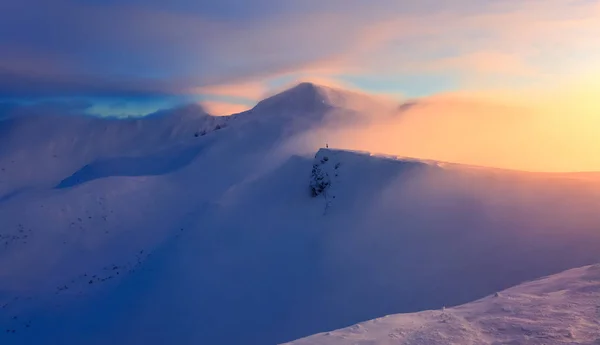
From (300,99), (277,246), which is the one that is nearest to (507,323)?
(277,246)

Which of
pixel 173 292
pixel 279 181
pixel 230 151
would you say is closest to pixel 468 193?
pixel 279 181

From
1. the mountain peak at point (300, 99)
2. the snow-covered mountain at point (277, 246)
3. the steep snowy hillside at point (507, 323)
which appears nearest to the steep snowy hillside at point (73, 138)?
the mountain peak at point (300, 99)

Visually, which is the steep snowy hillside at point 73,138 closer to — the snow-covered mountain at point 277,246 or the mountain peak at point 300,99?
the mountain peak at point 300,99

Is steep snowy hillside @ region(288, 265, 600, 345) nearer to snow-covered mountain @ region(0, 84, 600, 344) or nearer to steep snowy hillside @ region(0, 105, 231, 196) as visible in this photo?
snow-covered mountain @ region(0, 84, 600, 344)

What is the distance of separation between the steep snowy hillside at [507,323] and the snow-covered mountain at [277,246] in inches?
125

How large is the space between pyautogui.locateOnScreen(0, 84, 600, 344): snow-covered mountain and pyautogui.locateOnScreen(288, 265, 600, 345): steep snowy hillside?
318 centimetres

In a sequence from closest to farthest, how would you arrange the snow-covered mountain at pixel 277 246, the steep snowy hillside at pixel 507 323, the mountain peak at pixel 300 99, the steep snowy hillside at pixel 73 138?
the steep snowy hillside at pixel 507 323 < the snow-covered mountain at pixel 277 246 < the mountain peak at pixel 300 99 < the steep snowy hillside at pixel 73 138

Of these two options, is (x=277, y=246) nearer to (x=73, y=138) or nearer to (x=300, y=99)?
(x=300, y=99)

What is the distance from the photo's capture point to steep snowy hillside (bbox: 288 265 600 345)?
4895 mm

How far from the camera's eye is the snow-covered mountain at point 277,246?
33.4ft

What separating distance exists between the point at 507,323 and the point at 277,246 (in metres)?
9.01

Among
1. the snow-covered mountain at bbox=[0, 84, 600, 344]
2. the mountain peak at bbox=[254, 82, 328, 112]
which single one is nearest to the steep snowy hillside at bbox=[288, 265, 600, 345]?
the snow-covered mountain at bbox=[0, 84, 600, 344]

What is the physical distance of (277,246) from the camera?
13.7 metres

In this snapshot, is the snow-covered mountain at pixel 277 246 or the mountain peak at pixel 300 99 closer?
the snow-covered mountain at pixel 277 246
